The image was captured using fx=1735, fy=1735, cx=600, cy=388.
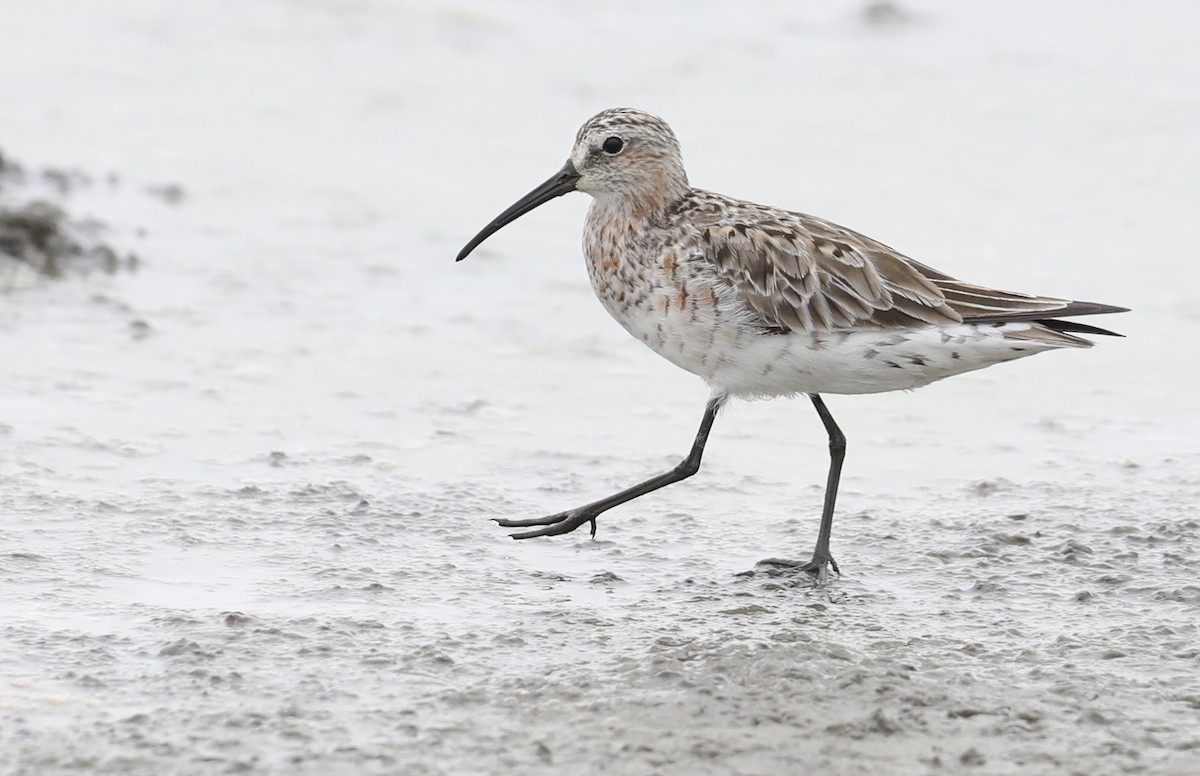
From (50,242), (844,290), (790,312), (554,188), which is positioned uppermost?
(554,188)

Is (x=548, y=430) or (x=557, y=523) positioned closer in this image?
(x=557, y=523)

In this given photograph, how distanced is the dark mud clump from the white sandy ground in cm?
25

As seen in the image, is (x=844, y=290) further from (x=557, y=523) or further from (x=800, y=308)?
(x=557, y=523)

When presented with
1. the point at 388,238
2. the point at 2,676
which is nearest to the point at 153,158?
the point at 388,238

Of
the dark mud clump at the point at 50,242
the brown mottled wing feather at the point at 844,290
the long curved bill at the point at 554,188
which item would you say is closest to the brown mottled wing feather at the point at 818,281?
the brown mottled wing feather at the point at 844,290

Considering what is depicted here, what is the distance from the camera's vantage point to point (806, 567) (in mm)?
6746

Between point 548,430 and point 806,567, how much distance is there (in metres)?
2.18

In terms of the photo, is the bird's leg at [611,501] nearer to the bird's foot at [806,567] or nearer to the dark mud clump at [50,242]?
the bird's foot at [806,567]

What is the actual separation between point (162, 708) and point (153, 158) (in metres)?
8.59

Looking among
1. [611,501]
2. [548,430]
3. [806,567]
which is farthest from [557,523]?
[548,430]

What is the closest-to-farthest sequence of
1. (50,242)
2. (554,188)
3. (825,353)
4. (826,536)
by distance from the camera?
1. (825,353)
2. (826,536)
3. (554,188)
4. (50,242)

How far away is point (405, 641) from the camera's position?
5879 mm

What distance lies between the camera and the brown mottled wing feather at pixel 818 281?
6695 mm

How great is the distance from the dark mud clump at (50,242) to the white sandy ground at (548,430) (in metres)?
0.25
